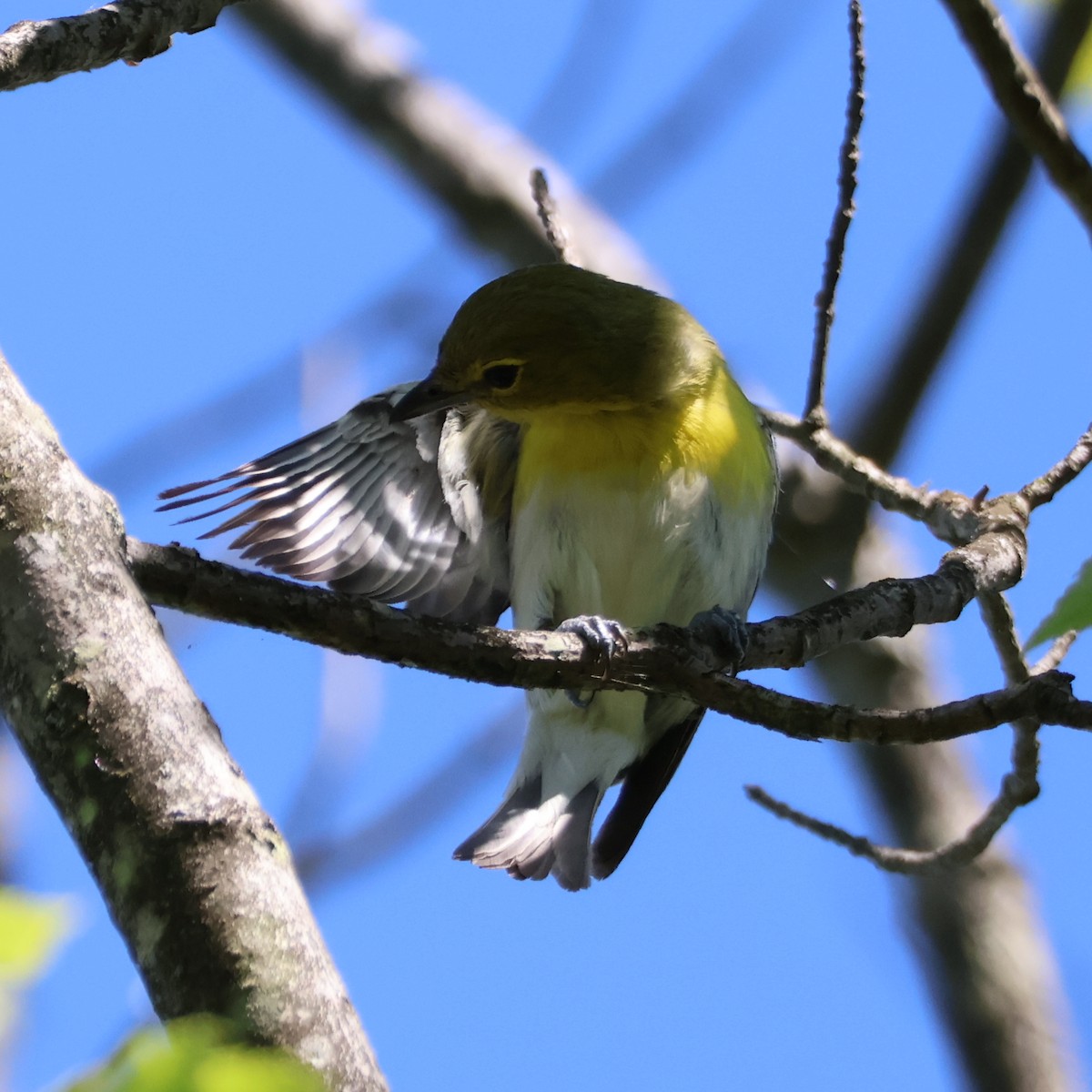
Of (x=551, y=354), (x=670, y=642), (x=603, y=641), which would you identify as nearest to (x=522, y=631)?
(x=603, y=641)

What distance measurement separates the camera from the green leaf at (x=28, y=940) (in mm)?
1386

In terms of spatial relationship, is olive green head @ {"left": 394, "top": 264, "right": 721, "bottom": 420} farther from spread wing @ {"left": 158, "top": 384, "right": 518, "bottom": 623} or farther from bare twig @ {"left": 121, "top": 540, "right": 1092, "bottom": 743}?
bare twig @ {"left": 121, "top": 540, "right": 1092, "bottom": 743}

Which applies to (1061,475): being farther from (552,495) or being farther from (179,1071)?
(179,1071)

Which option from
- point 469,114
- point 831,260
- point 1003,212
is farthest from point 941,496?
point 469,114

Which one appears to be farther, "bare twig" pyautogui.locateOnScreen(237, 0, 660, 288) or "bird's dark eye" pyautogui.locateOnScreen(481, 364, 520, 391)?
"bare twig" pyautogui.locateOnScreen(237, 0, 660, 288)

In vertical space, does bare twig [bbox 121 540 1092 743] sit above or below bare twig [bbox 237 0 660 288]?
below

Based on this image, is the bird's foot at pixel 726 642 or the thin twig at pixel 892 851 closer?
the bird's foot at pixel 726 642

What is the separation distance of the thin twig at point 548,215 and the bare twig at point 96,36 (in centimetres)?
208

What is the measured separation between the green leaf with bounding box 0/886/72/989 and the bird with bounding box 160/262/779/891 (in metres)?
3.17

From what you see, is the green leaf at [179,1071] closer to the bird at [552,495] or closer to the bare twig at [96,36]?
the bare twig at [96,36]

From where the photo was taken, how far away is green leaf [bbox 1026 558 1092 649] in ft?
5.61

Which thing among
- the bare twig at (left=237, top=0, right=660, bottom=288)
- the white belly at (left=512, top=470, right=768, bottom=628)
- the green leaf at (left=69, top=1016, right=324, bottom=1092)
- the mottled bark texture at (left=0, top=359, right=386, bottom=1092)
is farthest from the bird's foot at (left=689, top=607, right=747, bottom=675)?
the bare twig at (left=237, top=0, right=660, bottom=288)

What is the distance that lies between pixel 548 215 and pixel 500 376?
2.28 ft

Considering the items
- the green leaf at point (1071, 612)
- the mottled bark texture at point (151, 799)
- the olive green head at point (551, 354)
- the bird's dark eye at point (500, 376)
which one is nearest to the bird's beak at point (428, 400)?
the olive green head at point (551, 354)
